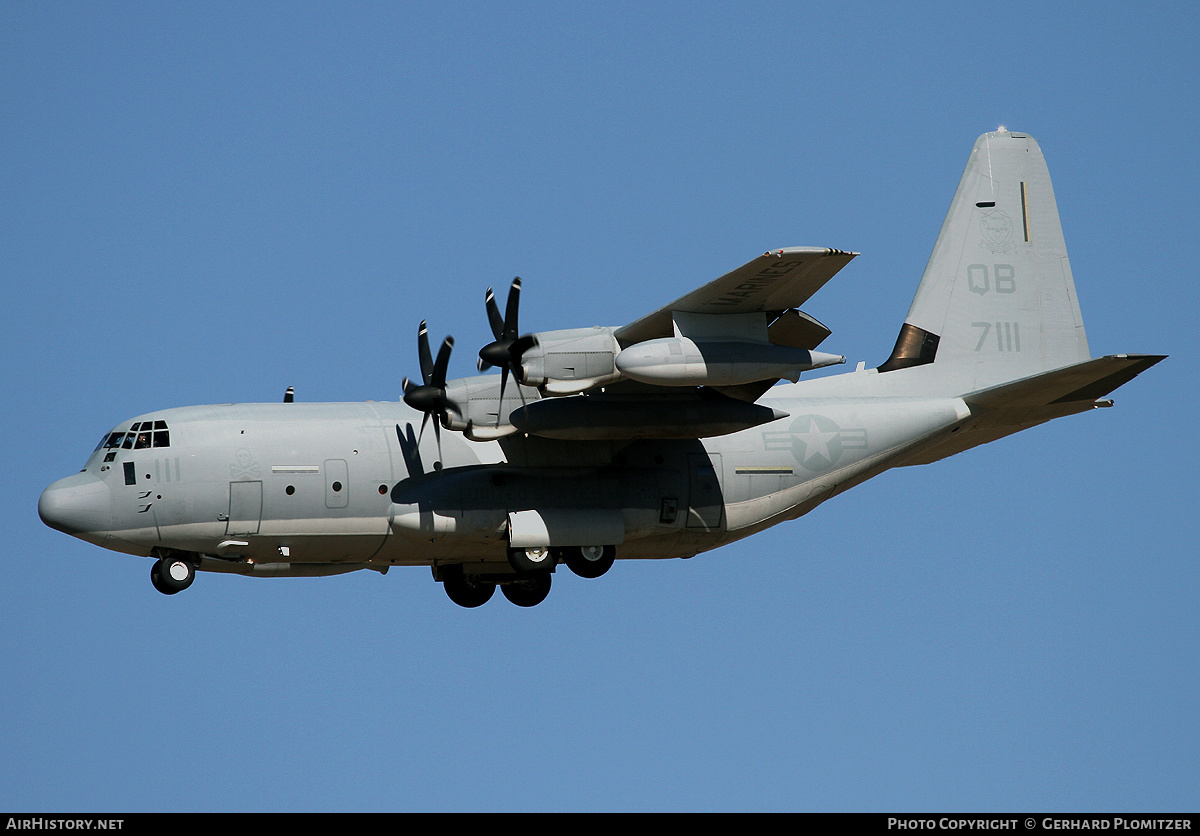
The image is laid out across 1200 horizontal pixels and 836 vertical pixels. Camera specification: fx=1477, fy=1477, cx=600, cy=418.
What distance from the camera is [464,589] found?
2455 cm

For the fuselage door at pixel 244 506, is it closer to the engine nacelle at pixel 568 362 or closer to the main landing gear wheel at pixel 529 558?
the main landing gear wheel at pixel 529 558

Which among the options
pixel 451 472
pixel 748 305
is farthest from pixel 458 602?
pixel 748 305

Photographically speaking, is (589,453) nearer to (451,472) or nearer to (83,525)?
(451,472)

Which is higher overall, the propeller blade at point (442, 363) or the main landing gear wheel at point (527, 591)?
the propeller blade at point (442, 363)

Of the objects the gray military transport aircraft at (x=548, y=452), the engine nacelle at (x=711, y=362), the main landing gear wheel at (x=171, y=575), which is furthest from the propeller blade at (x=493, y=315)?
the main landing gear wheel at (x=171, y=575)

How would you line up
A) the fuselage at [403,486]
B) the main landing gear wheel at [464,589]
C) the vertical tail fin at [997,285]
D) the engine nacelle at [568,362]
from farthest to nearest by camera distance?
the vertical tail fin at [997,285] < the main landing gear wheel at [464,589] < the fuselage at [403,486] < the engine nacelle at [568,362]

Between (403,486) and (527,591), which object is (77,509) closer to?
(403,486)

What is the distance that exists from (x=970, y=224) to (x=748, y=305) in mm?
7639

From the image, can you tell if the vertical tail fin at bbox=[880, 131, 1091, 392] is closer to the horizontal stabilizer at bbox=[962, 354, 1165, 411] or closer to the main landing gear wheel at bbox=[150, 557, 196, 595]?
the horizontal stabilizer at bbox=[962, 354, 1165, 411]

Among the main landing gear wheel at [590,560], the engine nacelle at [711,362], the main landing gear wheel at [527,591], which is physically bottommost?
the main landing gear wheel at [527,591]

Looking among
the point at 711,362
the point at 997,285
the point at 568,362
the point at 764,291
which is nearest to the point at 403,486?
the point at 568,362

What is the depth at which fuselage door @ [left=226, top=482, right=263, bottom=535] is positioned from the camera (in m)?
21.7

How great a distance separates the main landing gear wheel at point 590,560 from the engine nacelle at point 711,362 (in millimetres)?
3851

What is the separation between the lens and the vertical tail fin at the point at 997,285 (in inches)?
1003
